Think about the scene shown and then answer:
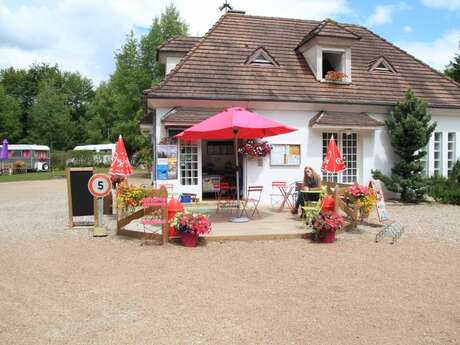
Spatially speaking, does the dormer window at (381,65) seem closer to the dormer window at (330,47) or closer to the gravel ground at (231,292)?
the dormer window at (330,47)

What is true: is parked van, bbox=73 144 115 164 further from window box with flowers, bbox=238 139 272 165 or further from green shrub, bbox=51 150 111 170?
window box with flowers, bbox=238 139 272 165

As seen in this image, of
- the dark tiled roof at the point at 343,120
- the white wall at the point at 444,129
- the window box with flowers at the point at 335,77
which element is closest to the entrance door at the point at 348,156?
the dark tiled roof at the point at 343,120

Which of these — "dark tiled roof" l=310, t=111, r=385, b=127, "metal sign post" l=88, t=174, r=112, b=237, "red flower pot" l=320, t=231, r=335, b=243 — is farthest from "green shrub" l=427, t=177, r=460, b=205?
"metal sign post" l=88, t=174, r=112, b=237

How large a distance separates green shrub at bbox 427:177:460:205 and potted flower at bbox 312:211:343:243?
769 centimetres

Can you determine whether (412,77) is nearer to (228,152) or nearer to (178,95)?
(228,152)

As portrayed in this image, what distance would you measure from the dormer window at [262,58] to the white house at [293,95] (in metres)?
0.04

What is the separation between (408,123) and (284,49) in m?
5.49

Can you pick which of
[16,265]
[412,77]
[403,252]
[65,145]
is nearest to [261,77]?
[412,77]

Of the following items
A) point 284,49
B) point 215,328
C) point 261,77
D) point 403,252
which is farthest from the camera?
point 284,49

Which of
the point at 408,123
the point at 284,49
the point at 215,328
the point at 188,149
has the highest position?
the point at 284,49

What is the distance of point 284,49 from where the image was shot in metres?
16.4

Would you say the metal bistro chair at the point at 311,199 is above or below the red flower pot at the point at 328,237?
above

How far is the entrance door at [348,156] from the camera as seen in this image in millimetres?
14797

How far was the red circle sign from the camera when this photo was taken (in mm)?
9578
